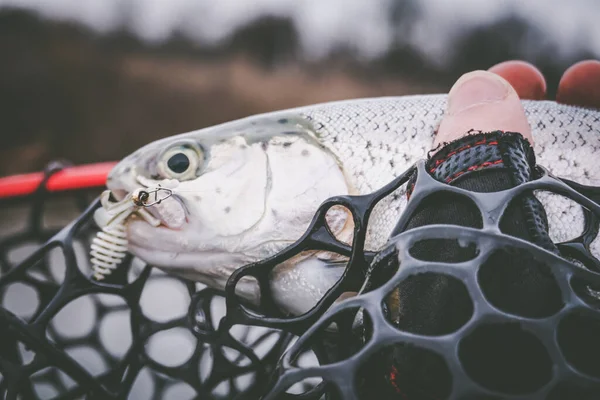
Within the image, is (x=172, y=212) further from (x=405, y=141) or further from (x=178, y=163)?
(x=405, y=141)

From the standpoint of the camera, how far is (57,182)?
1231 millimetres

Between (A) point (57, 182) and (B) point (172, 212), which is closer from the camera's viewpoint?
→ (B) point (172, 212)

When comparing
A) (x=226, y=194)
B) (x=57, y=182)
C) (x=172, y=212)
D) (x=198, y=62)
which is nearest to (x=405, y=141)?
(x=226, y=194)

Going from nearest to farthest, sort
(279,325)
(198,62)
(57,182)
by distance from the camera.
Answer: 1. (279,325)
2. (57,182)
3. (198,62)

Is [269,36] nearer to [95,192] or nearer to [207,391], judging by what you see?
[95,192]

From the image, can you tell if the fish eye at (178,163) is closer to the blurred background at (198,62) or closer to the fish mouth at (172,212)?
the fish mouth at (172,212)

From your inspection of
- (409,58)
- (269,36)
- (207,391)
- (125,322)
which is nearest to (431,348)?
(207,391)

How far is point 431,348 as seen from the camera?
47 centimetres

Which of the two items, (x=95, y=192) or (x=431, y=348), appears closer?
(x=431, y=348)

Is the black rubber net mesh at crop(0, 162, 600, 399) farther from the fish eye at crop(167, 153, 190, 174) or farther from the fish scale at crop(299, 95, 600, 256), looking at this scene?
the fish eye at crop(167, 153, 190, 174)

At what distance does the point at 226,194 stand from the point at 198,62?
142 inches

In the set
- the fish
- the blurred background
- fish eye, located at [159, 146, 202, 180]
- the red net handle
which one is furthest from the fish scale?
the blurred background

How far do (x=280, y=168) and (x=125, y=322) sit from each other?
0.59 m

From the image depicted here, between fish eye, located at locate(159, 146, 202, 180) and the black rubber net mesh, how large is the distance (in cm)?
20
